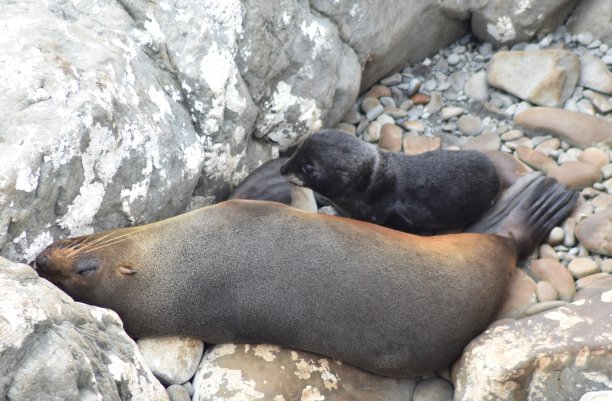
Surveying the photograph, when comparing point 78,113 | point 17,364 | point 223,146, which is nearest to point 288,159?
point 223,146

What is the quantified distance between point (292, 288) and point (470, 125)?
2.30 meters

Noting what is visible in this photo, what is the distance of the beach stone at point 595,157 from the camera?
568cm

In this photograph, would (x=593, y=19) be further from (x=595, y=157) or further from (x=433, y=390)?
(x=433, y=390)

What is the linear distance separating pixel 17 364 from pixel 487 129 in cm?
403

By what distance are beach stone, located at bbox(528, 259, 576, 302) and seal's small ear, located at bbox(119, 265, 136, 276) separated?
7.84 feet

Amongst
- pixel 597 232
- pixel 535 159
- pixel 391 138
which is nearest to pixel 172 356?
pixel 391 138

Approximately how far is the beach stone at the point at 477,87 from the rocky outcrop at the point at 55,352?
3516 millimetres

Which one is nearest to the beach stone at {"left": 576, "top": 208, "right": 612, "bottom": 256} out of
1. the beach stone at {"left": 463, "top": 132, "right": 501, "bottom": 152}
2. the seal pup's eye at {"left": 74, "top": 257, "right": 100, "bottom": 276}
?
the beach stone at {"left": 463, "top": 132, "right": 501, "bottom": 152}

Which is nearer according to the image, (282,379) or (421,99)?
(282,379)

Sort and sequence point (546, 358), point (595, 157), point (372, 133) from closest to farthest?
point (546, 358)
point (595, 157)
point (372, 133)

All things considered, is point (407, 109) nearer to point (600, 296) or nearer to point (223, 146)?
point (223, 146)

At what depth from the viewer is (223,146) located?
17.7 ft

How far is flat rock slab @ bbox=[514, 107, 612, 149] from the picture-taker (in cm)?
584

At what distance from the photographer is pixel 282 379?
15.2 ft
